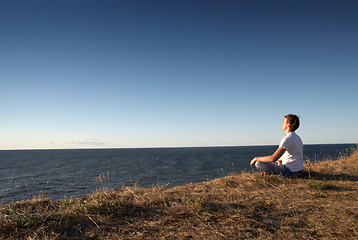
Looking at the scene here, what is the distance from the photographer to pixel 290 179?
635 centimetres

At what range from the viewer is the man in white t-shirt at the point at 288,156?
234 inches

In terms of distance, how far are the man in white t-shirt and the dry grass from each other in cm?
122

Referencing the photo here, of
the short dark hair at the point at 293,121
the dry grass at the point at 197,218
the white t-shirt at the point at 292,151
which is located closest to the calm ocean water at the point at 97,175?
the dry grass at the point at 197,218

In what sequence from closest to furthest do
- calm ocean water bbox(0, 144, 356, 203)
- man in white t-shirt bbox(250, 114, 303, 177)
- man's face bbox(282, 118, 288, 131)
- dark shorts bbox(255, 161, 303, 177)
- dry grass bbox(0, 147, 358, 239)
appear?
dry grass bbox(0, 147, 358, 239) → man in white t-shirt bbox(250, 114, 303, 177) → man's face bbox(282, 118, 288, 131) → dark shorts bbox(255, 161, 303, 177) → calm ocean water bbox(0, 144, 356, 203)

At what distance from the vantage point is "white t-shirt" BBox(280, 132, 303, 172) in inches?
235

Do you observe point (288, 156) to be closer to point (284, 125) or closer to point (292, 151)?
point (292, 151)

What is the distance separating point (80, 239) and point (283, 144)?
523 centimetres

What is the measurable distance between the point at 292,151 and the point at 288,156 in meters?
0.29

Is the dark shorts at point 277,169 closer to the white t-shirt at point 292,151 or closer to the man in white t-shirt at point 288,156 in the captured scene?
the man in white t-shirt at point 288,156

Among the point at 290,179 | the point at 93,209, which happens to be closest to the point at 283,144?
the point at 290,179

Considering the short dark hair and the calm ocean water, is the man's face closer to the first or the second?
the short dark hair

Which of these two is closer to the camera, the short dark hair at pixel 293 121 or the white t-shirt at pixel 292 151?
the white t-shirt at pixel 292 151

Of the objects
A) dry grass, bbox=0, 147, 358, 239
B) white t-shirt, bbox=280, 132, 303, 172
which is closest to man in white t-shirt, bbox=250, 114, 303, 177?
white t-shirt, bbox=280, 132, 303, 172

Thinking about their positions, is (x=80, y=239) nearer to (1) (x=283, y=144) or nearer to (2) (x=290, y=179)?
(1) (x=283, y=144)
